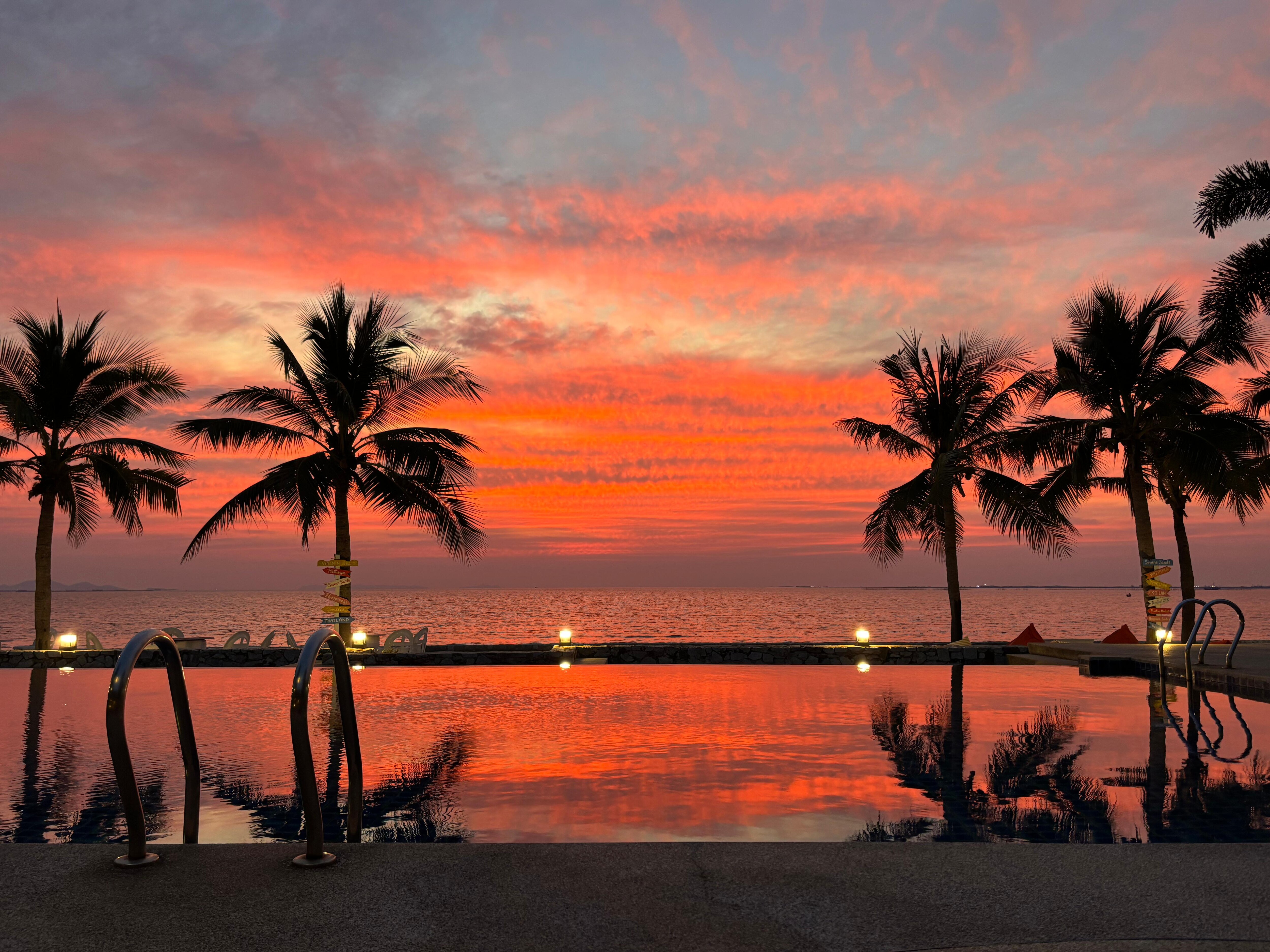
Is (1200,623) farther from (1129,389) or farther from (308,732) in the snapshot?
(308,732)

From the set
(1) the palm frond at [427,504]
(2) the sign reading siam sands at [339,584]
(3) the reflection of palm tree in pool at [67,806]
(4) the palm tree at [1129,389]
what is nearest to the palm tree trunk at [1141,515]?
(4) the palm tree at [1129,389]

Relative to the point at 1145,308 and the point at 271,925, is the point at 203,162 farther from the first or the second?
the point at 1145,308

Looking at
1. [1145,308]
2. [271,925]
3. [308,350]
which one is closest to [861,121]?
[1145,308]

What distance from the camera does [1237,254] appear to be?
19141mm

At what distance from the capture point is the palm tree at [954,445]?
2289 cm

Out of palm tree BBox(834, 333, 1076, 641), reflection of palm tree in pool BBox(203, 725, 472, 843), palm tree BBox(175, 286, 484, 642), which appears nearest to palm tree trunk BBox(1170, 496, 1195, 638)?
palm tree BBox(834, 333, 1076, 641)

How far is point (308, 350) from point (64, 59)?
8143 mm

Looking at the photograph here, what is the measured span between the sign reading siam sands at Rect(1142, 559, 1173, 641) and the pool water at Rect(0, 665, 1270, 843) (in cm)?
744

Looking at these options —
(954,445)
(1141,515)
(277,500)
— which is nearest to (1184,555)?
(1141,515)

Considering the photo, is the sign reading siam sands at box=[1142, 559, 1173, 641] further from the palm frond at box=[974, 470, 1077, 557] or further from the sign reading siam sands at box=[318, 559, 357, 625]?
the sign reading siam sands at box=[318, 559, 357, 625]

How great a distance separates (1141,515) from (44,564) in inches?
1018

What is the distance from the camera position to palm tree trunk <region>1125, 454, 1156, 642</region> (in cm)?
2188

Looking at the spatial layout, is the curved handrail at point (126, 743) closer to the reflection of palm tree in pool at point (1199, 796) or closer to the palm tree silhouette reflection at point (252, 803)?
the palm tree silhouette reflection at point (252, 803)

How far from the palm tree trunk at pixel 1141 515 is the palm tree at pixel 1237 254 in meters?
3.74
